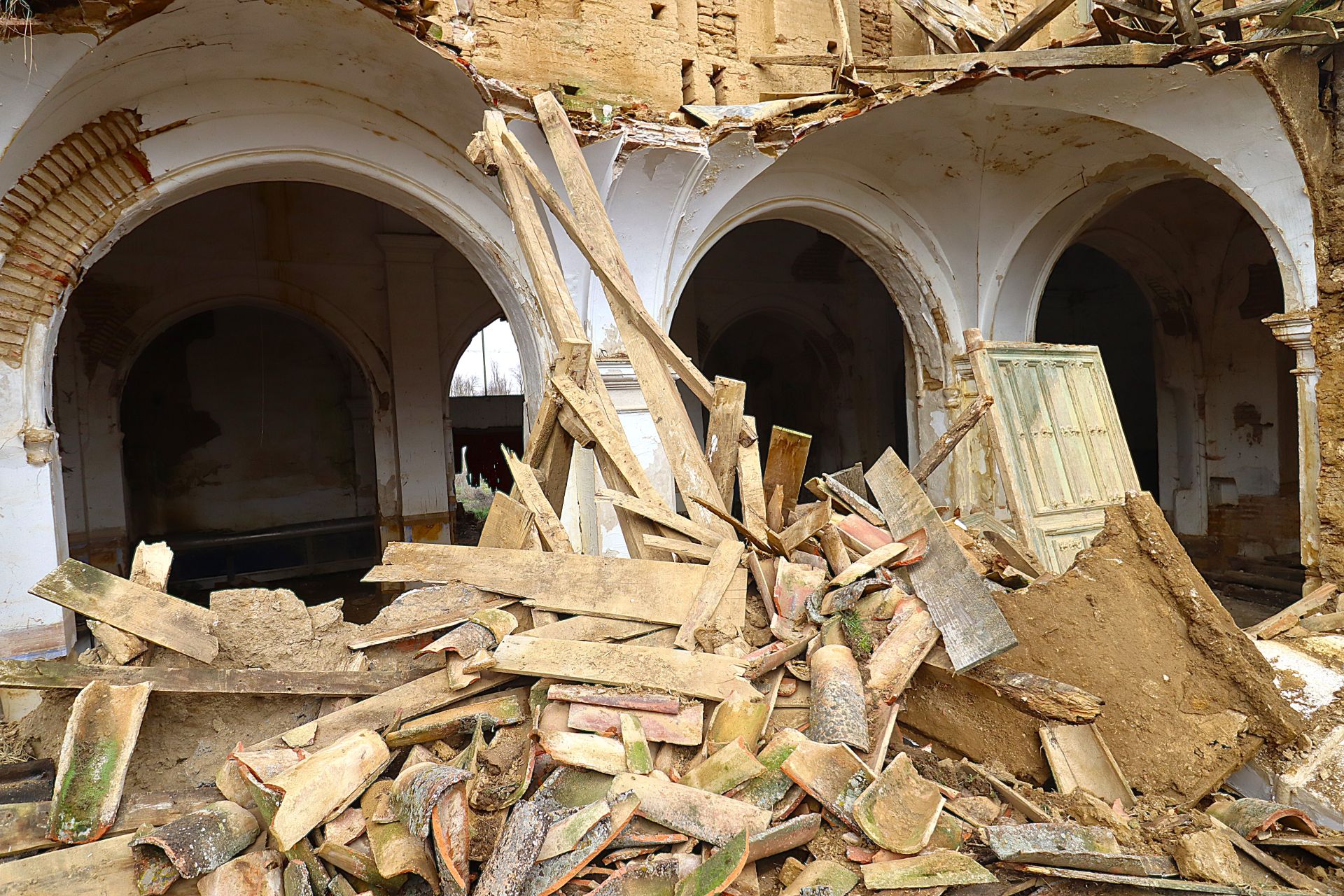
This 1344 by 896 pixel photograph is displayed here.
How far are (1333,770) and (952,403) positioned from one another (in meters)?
4.77

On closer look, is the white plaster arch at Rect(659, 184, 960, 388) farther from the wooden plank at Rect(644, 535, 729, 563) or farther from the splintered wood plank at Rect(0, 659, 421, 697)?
the splintered wood plank at Rect(0, 659, 421, 697)

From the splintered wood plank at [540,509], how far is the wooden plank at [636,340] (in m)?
0.51

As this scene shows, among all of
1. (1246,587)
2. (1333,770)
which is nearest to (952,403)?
(1246,587)

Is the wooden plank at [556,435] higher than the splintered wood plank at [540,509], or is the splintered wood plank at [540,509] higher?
the wooden plank at [556,435]

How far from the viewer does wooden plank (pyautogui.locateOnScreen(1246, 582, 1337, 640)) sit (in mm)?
3848

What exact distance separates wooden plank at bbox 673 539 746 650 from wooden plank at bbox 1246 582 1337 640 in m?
2.47

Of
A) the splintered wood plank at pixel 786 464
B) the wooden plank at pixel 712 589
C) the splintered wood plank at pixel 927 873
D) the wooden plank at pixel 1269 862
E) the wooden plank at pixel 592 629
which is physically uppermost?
the splintered wood plank at pixel 786 464

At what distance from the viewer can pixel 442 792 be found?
6.50ft

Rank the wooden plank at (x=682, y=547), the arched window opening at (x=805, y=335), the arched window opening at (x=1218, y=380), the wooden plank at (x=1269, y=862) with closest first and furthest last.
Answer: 1. the wooden plank at (x=1269, y=862)
2. the wooden plank at (x=682, y=547)
3. the arched window opening at (x=1218, y=380)
4. the arched window opening at (x=805, y=335)

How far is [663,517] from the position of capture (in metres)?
3.05

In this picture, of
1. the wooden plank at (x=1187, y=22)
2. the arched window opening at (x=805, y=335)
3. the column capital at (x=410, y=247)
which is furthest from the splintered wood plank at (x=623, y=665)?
the arched window opening at (x=805, y=335)

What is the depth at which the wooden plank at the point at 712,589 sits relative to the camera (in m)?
2.66

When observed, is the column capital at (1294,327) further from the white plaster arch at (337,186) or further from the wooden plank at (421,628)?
the wooden plank at (421,628)

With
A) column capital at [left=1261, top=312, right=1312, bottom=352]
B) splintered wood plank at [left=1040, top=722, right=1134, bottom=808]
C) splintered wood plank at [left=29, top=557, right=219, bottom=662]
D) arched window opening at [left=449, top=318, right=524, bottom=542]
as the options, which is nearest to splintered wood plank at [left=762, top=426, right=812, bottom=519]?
splintered wood plank at [left=1040, top=722, right=1134, bottom=808]
